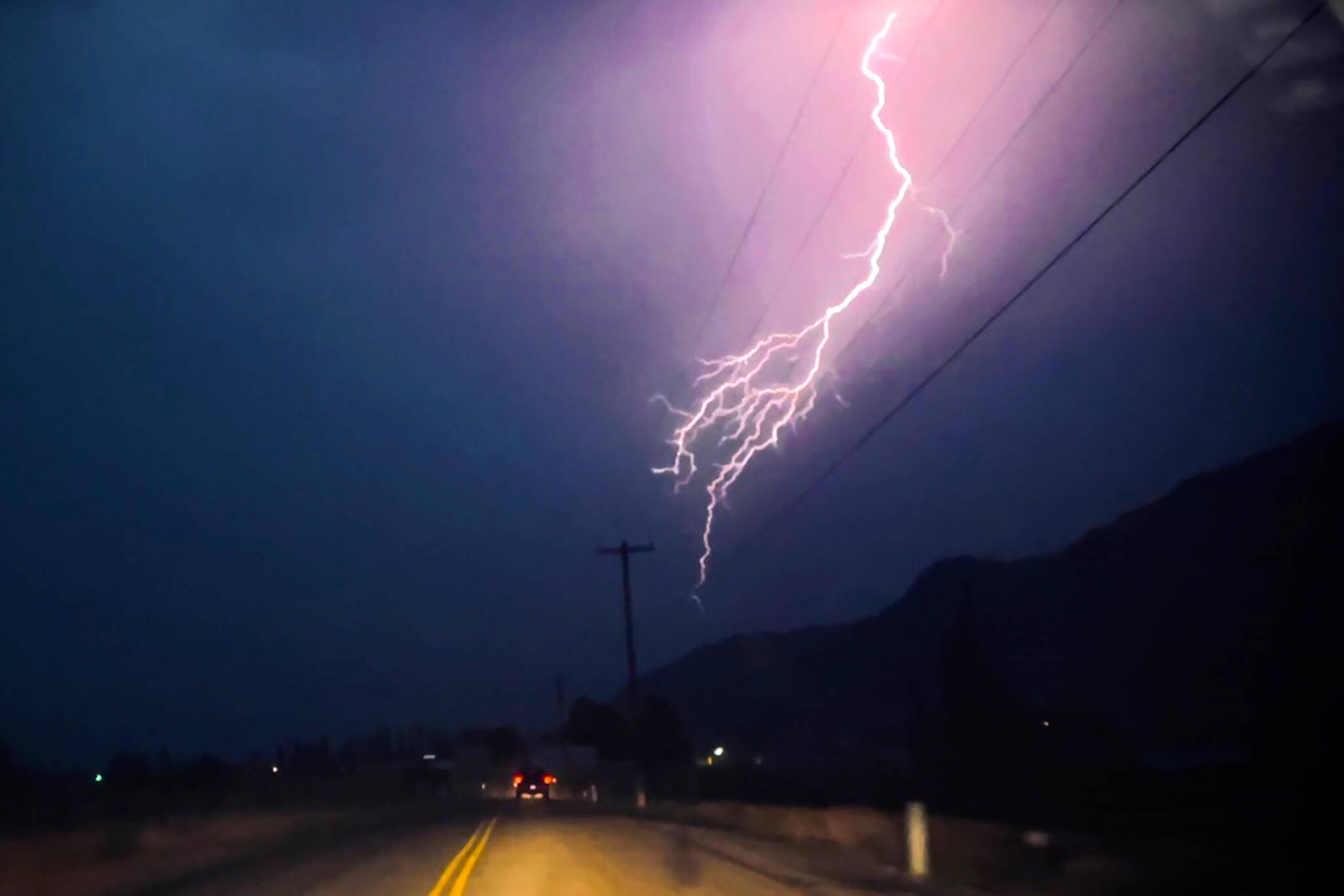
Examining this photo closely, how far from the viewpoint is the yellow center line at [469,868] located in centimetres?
2303

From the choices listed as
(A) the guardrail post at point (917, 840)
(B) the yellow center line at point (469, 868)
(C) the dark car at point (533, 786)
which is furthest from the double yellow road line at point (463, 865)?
(C) the dark car at point (533, 786)

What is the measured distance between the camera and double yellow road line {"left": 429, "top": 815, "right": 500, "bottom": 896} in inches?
907

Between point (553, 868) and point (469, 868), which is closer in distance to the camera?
point (553, 868)

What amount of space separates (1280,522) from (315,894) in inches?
1176

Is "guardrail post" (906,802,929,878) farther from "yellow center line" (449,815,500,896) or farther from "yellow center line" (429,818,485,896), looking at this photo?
"yellow center line" (429,818,485,896)

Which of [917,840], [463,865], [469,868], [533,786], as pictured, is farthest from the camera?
[533,786]

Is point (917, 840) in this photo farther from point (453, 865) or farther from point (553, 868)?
point (453, 865)

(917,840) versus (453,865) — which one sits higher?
(453,865)

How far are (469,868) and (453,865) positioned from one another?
3.21ft

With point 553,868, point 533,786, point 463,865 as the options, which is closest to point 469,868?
point 463,865

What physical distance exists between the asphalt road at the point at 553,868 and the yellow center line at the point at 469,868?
1.2 inches

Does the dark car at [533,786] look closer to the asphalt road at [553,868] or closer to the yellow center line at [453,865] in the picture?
the yellow center line at [453,865]

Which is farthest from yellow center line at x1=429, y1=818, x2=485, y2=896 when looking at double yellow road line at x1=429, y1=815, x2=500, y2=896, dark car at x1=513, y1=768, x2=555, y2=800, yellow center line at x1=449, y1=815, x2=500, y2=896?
dark car at x1=513, y1=768, x2=555, y2=800

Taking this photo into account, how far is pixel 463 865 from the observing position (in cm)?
2850
